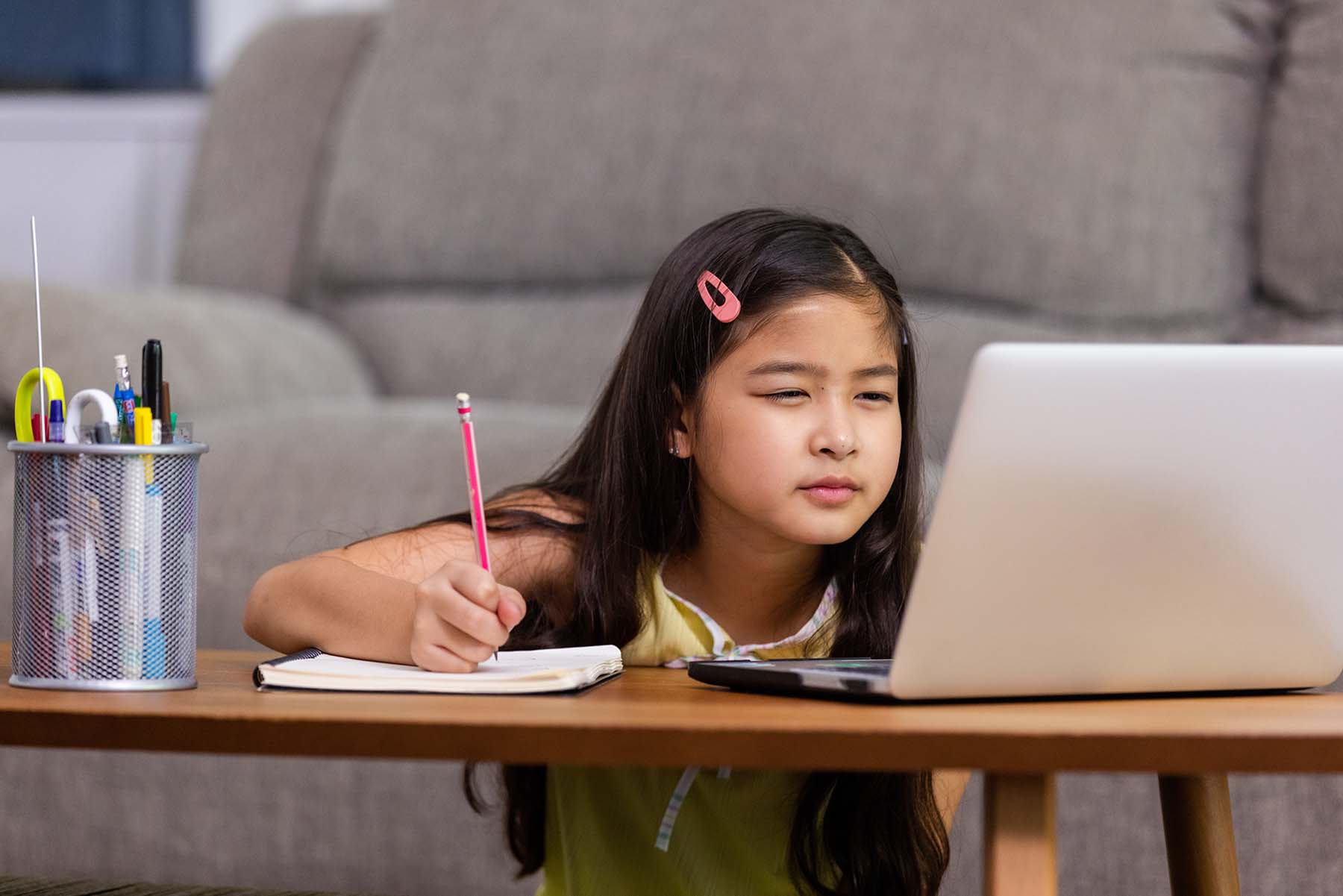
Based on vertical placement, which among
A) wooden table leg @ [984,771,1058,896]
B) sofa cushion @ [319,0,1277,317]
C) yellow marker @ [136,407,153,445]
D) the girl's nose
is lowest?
wooden table leg @ [984,771,1058,896]

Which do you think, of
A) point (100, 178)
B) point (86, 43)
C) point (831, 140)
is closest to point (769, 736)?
point (831, 140)

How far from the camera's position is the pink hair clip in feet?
3.07

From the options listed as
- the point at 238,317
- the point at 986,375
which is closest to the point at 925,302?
the point at 238,317

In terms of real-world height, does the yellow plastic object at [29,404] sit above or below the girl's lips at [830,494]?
above

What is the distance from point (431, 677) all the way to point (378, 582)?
14cm

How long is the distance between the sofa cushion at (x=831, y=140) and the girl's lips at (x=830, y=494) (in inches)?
39.1

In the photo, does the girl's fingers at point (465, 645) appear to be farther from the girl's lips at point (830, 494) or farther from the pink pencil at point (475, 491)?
the girl's lips at point (830, 494)

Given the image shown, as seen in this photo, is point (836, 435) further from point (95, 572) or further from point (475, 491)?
point (95, 572)

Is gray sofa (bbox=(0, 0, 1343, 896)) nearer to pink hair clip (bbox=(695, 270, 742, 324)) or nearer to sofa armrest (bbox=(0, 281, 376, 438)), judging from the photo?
sofa armrest (bbox=(0, 281, 376, 438))

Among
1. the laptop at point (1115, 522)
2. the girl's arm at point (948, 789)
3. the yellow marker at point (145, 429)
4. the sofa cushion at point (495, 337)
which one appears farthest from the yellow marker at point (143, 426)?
the sofa cushion at point (495, 337)

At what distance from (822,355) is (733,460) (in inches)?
3.3

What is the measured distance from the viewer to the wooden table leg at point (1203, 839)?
845 millimetres

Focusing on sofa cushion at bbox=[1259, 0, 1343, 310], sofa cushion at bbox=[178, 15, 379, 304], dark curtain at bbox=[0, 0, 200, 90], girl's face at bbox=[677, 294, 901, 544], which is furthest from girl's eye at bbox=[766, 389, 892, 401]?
dark curtain at bbox=[0, 0, 200, 90]

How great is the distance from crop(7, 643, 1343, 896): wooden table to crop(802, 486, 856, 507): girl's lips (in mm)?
251
